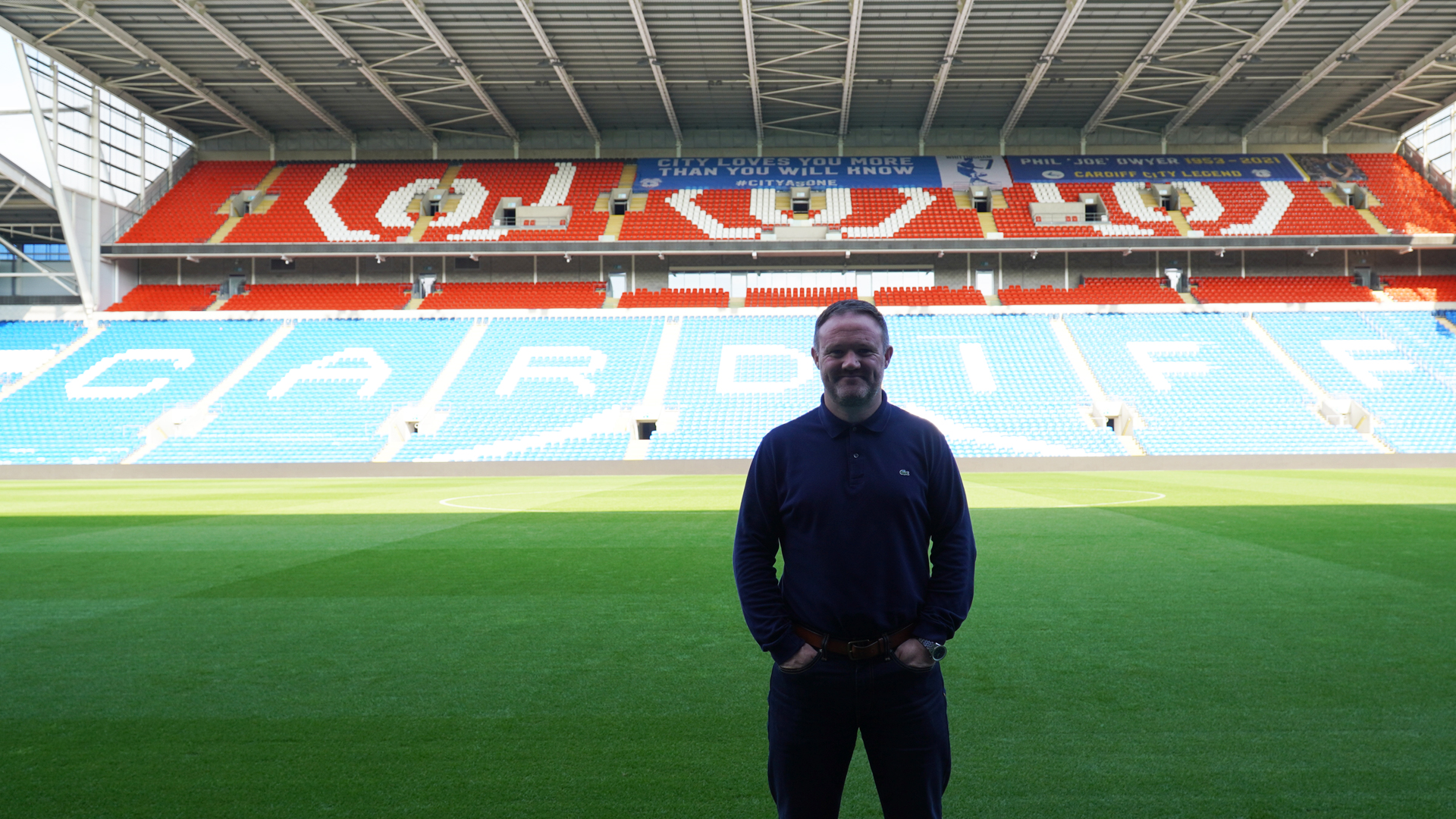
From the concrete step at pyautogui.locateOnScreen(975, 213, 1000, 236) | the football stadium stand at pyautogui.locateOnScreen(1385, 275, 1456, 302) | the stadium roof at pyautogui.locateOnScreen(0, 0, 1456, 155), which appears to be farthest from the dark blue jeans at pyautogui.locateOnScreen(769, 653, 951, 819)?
the football stadium stand at pyautogui.locateOnScreen(1385, 275, 1456, 302)

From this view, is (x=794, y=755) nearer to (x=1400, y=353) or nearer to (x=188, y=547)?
(x=188, y=547)

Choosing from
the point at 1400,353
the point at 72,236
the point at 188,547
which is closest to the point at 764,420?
the point at 188,547

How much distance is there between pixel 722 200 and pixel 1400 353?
2454 cm

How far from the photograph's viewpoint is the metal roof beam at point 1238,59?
26891 mm

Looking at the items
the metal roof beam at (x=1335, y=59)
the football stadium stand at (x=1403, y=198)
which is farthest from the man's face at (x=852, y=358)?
the football stadium stand at (x=1403, y=198)

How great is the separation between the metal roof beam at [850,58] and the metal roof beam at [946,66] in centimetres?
285

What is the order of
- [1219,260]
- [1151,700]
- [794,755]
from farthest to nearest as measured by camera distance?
[1219,260], [1151,700], [794,755]

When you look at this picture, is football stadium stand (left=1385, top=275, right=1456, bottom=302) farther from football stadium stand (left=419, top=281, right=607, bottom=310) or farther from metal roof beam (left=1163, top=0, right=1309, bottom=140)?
football stadium stand (left=419, top=281, right=607, bottom=310)

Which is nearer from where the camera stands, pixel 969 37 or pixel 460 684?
pixel 460 684

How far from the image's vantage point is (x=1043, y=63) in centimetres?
3153

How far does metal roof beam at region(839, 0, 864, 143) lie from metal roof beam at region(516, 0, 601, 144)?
9.12 metres

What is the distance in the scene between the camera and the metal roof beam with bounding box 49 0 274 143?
2711cm

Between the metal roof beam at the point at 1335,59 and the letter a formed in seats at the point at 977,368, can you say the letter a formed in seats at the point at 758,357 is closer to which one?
the letter a formed in seats at the point at 977,368

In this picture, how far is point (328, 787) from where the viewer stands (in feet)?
12.6
